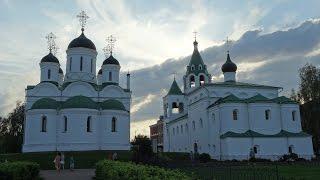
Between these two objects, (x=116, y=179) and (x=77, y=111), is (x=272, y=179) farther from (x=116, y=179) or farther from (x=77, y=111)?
(x=77, y=111)

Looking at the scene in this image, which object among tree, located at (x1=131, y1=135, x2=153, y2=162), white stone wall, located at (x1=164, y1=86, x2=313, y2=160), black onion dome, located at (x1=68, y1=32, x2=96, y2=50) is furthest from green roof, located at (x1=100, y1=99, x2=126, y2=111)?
tree, located at (x1=131, y1=135, x2=153, y2=162)

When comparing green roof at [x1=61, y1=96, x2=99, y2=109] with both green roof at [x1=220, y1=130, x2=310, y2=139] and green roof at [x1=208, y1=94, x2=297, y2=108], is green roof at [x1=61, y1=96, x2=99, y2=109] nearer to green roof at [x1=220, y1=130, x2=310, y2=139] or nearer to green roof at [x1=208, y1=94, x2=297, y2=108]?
green roof at [x1=208, y1=94, x2=297, y2=108]

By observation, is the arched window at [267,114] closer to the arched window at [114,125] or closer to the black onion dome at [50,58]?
the arched window at [114,125]

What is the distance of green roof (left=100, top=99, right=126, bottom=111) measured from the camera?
43844 mm

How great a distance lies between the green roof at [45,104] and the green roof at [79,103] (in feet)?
3.28

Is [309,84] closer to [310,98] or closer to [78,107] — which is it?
[310,98]

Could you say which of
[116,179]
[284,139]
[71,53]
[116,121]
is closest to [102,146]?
[116,121]

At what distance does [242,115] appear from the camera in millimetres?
45344

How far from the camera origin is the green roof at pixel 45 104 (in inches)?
1670

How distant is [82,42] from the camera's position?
47.7 metres

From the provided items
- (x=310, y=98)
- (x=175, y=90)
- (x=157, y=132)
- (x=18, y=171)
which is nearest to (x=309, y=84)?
(x=310, y=98)

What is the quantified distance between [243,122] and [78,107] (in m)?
18.9

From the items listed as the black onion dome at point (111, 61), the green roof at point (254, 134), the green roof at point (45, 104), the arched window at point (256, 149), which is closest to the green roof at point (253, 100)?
the green roof at point (254, 134)

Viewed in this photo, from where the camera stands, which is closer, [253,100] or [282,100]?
[253,100]
